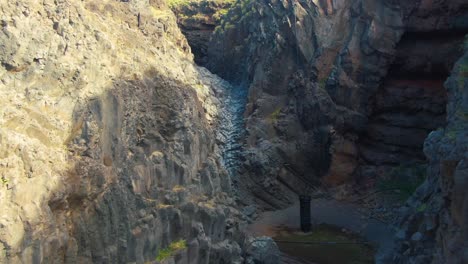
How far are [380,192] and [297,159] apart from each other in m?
6.67

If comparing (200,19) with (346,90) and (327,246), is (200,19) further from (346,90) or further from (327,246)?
(327,246)

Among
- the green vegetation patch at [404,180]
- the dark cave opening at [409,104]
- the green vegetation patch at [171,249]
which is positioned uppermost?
the dark cave opening at [409,104]

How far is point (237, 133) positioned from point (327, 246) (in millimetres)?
13143

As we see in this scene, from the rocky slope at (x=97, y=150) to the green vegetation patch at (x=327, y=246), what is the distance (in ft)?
18.2

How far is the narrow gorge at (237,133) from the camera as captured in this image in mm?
16844

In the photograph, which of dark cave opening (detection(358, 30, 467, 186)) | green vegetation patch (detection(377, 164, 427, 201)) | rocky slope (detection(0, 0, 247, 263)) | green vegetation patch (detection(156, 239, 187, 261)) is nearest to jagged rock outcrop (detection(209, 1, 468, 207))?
dark cave opening (detection(358, 30, 467, 186))

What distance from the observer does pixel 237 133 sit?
3947cm

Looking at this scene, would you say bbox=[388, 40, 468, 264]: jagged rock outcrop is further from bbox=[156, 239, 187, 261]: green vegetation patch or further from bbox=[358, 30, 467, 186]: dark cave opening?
bbox=[358, 30, 467, 186]: dark cave opening

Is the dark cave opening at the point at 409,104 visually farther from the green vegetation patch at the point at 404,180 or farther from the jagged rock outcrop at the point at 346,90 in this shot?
the green vegetation patch at the point at 404,180

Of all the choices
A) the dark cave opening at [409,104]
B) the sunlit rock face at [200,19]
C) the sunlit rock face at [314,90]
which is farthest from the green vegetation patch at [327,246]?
the sunlit rock face at [200,19]

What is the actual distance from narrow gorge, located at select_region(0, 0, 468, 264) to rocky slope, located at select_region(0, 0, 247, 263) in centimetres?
7

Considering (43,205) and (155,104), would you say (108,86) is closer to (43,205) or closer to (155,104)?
(155,104)

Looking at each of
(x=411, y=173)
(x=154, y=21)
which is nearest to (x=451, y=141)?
(x=411, y=173)

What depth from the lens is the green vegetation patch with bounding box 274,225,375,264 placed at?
27766 mm
